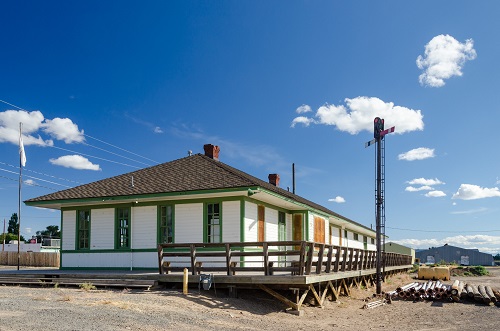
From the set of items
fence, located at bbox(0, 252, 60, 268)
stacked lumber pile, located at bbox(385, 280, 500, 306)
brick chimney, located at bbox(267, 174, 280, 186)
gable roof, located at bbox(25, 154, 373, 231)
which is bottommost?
fence, located at bbox(0, 252, 60, 268)

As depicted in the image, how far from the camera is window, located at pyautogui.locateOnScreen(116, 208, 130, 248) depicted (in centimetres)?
2150

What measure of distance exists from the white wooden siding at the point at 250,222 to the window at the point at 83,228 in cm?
708

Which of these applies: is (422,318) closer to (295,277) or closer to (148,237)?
(295,277)

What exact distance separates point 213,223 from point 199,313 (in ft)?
21.4

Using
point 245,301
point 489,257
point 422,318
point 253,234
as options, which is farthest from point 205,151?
point 489,257

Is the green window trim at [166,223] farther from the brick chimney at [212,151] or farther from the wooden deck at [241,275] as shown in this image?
the brick chimney at [212,151]

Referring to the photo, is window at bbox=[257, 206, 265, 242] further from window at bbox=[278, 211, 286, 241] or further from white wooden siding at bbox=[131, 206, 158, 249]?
white wooden siding at bbox=[131, 206, 158, 249]

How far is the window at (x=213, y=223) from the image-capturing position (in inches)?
779

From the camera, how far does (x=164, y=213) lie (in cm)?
2086

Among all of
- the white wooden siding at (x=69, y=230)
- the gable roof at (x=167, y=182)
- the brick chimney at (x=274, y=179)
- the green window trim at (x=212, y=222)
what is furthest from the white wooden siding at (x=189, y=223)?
the brick chimney at (x=274, y=179)

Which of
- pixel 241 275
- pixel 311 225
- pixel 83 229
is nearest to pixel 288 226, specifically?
pixel 311 225

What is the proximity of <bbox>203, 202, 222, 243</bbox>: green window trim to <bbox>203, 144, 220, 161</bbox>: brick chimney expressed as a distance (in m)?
5.75

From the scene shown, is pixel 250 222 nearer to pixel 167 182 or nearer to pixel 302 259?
pixel 167 182

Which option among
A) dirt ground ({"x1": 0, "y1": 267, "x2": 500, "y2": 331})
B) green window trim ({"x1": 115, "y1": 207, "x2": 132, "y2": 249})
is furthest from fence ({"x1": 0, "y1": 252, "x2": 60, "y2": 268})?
dirt ground ({"x1": 0, "y1": 267, "x2": 500, "y2": 331})
